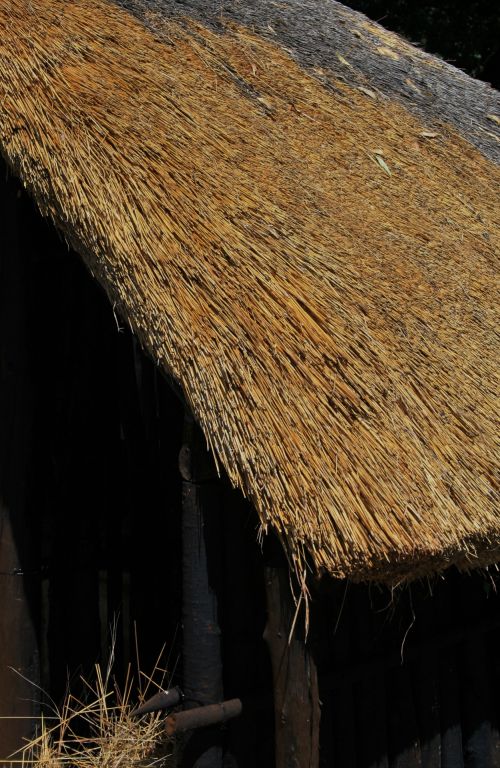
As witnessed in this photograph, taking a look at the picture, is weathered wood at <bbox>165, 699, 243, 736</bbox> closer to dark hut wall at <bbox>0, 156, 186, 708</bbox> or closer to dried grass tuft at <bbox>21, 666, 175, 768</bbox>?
dried grass tuft at <bbox>21, 666, 175, 768</bbox>

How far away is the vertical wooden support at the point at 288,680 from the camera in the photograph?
2.54 metres

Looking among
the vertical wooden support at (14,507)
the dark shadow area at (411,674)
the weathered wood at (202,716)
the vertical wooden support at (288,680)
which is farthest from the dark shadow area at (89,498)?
the dark shadow area at (411,674)

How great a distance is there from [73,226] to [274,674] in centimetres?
132

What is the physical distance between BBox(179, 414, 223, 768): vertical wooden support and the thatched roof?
329 mm

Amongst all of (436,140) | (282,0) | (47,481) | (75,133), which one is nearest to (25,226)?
(75,133)

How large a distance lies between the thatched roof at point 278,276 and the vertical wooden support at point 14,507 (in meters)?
0.50

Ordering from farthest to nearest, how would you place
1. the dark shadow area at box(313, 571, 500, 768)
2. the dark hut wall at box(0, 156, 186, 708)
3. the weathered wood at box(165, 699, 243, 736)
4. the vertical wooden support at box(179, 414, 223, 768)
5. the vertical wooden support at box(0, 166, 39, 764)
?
the dark shadow area at box(313, 571, 500, 768), the dark hut wall at box(0, 156, 186, 708), the vertical wooden support at box(0, 166, 39, 764), the vertical wooden support at box(179, 414, 223, 768), the weathered wood at box(165, 699, 243, 736)

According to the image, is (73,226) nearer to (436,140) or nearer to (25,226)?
(25,226)

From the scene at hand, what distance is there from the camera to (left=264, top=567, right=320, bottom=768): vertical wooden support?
2541mm

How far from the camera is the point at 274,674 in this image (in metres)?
2.56

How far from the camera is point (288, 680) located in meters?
2.56

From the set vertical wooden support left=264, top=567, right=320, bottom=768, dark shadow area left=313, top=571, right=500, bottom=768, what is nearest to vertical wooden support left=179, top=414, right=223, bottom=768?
vertical wooden support left=264, top=567, right=320, bottom=768

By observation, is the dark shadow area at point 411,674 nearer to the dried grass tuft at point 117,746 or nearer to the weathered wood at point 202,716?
the weathered wood at point 202,716

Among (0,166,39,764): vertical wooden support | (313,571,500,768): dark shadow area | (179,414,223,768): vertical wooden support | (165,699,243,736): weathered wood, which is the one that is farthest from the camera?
(313,571,500,768): dark shadow area
